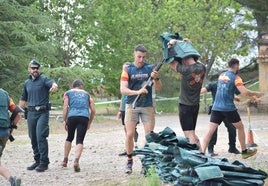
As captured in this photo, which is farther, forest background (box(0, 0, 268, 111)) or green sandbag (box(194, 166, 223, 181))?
forest background (box(0, 0, 268, 111))

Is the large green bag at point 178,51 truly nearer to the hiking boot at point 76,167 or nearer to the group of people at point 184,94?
the group of people at point 184,94

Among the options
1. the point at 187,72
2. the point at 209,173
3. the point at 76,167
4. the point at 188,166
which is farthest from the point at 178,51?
the point at 76,167

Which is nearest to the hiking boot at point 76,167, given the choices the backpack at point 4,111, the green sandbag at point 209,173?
the backpack at point 4,111

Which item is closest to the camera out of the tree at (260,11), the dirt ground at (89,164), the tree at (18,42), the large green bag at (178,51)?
the large green bag at (178,51)

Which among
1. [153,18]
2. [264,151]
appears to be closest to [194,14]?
[153,18]

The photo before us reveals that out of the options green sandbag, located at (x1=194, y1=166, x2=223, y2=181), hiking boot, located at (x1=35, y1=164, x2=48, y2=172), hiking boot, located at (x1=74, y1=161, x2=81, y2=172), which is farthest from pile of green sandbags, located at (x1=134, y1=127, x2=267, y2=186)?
hiking boot, located at (x1=35, y1=164, x2=48, y2=172)

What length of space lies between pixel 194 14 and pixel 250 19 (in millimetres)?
3443

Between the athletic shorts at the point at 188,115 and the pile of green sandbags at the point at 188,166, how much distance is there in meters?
0.45

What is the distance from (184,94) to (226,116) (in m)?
2.26

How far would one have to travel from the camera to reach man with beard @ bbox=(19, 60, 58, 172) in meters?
10.5

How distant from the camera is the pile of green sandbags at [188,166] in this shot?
6578 millimetres

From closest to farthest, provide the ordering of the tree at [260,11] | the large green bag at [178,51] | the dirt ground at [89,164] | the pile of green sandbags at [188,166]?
the pile of green sandbags at [188,166], the large green bag at [178,51], the dirt ground at [89,164], the tree at [260,11]

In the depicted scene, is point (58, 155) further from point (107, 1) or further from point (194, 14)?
point (107, 1)

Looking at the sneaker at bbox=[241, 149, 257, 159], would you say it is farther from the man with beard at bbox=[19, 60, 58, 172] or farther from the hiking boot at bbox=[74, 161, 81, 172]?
the man with beard at bbox=[19, 60, 58, 172]
